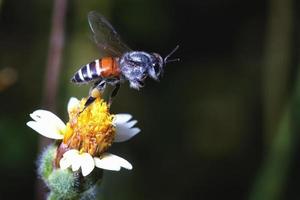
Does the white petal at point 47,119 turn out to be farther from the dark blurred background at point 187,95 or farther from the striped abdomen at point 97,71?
the dark blurred background at point 187,95

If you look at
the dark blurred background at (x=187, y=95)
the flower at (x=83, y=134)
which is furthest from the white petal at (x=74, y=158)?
the dark blurred background at (x=187, y=95)

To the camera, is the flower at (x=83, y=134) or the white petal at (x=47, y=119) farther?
the white petal at (x=47, y=119)

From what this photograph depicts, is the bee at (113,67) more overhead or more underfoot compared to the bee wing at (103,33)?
more underfoot

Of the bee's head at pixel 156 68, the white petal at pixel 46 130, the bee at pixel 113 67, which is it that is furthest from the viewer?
the bee's head at pixel 156 68

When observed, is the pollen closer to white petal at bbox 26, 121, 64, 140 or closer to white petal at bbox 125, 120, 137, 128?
white petal at bbox 26, 121, 64, 140

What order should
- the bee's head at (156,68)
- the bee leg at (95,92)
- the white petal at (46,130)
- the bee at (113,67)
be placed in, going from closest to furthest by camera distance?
the white petal at (46,130), the bee leg at (95,92), the bee at (113,67), the bee's head at (156,68)

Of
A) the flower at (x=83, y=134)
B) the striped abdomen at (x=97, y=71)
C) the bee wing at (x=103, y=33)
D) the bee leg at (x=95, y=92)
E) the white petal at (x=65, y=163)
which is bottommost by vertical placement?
the white petal at (x=65, y=163)

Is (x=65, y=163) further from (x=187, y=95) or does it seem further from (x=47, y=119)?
(x=187, y=95)

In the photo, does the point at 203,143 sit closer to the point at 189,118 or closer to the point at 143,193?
the point at 189,118
